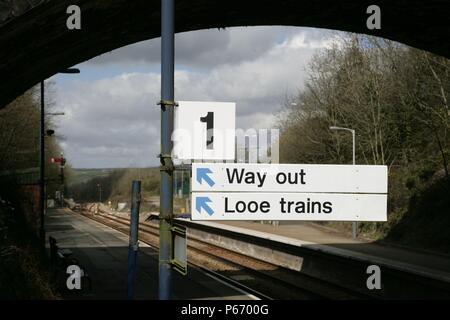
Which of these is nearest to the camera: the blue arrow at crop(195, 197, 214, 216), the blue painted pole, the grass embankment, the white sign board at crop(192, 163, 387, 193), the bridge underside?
the blue arrow at crop(195, 197, 214, 216)

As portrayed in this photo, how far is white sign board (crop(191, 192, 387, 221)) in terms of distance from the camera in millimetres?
4781

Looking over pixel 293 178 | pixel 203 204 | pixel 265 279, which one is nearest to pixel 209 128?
pixel 203 204

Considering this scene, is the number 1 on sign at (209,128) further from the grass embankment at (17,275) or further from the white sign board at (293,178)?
the grass embankment at (17,275)

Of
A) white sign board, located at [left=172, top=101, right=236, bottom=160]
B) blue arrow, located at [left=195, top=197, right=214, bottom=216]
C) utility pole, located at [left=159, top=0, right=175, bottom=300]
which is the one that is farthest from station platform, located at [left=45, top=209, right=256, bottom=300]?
white sign board, located at [left=172, top=101, right=236, bottom=160]

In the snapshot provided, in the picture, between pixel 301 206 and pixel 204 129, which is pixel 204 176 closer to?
pixel 204 129

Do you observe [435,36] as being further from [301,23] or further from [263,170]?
[263,170]

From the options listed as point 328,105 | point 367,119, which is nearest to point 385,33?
point 367,119

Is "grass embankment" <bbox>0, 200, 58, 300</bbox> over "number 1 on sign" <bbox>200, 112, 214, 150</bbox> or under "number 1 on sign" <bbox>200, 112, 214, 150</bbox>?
under

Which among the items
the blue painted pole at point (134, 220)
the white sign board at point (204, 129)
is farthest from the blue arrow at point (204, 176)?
the blue painted pole at point (134, 220)

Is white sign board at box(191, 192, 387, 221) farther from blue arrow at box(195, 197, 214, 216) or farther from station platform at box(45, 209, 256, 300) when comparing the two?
station platform at box(45, 209, 256, 300)

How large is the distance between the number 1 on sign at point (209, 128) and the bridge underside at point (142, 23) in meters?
3.97

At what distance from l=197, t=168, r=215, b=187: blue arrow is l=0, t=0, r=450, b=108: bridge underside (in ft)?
13.0

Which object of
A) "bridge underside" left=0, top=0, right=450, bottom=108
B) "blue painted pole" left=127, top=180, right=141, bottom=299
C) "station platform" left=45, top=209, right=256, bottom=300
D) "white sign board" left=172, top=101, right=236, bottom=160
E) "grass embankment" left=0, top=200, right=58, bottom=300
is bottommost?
"station platform" left=45, top=209, right=256, bottom=300
